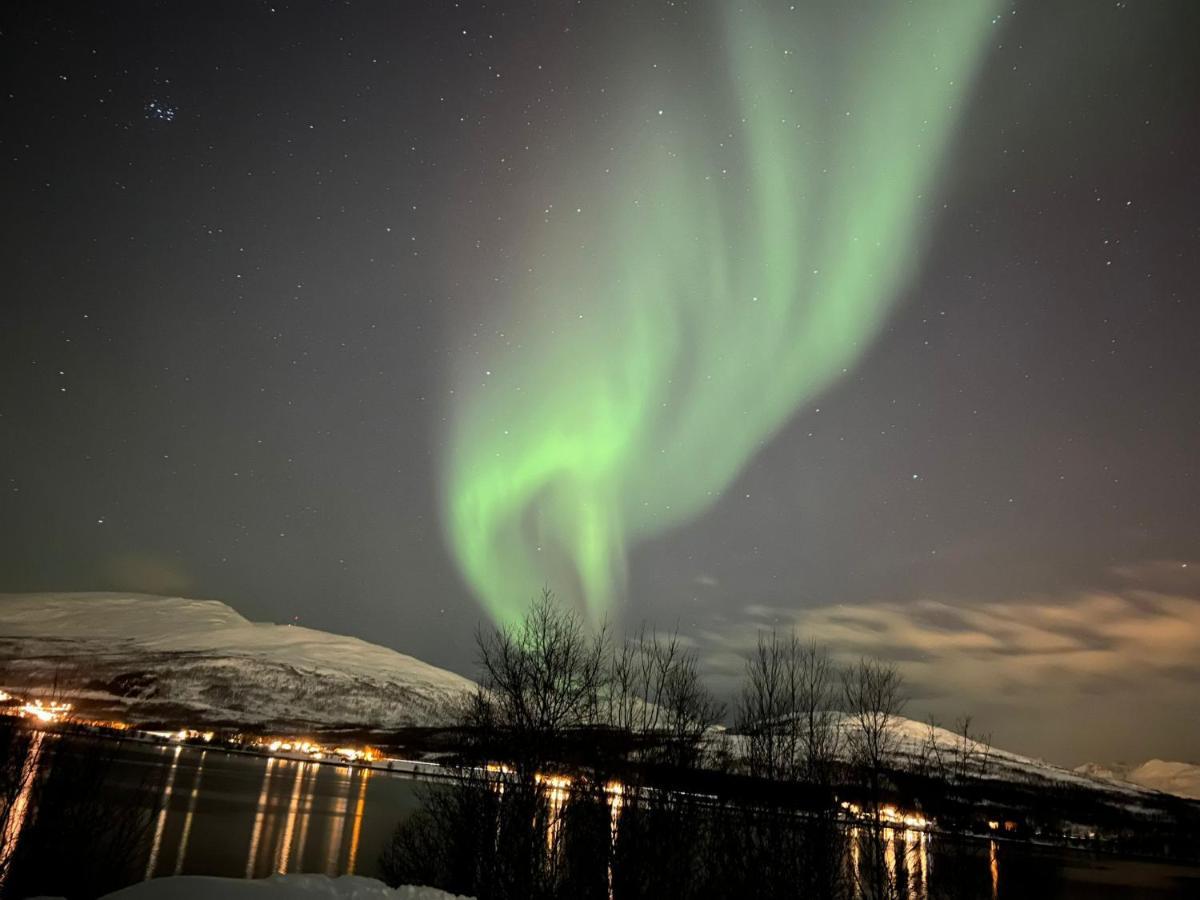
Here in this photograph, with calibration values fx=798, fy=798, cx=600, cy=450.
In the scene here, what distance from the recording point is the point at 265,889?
12.2 m

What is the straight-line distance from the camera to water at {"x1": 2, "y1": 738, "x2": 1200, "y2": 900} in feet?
160

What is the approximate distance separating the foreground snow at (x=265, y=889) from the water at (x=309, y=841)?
54.3ft

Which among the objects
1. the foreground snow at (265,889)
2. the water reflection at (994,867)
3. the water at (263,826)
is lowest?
the water reflection at (994,867)

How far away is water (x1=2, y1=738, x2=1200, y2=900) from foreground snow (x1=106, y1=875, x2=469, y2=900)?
16.5 metres

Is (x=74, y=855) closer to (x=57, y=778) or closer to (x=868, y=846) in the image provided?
(x=57, y=778)

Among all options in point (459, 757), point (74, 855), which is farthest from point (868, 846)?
point (74, 855)

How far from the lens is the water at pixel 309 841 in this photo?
4878cm

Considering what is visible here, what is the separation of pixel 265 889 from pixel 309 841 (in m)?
58.6

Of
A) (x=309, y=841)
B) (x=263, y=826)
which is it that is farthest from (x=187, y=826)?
Result: (x=309, y=841)

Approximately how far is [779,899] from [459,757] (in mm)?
13093

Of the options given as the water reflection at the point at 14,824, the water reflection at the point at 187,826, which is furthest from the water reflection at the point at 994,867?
the water reflection at the point at 14,824

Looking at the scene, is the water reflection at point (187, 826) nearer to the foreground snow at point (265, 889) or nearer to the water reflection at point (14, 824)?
the water reflection at point (14, 824)

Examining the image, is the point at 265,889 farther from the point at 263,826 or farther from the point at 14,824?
the point at 263,826

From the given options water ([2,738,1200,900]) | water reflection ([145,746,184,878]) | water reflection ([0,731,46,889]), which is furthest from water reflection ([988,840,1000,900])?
water reflection ([0,731,46,889])
